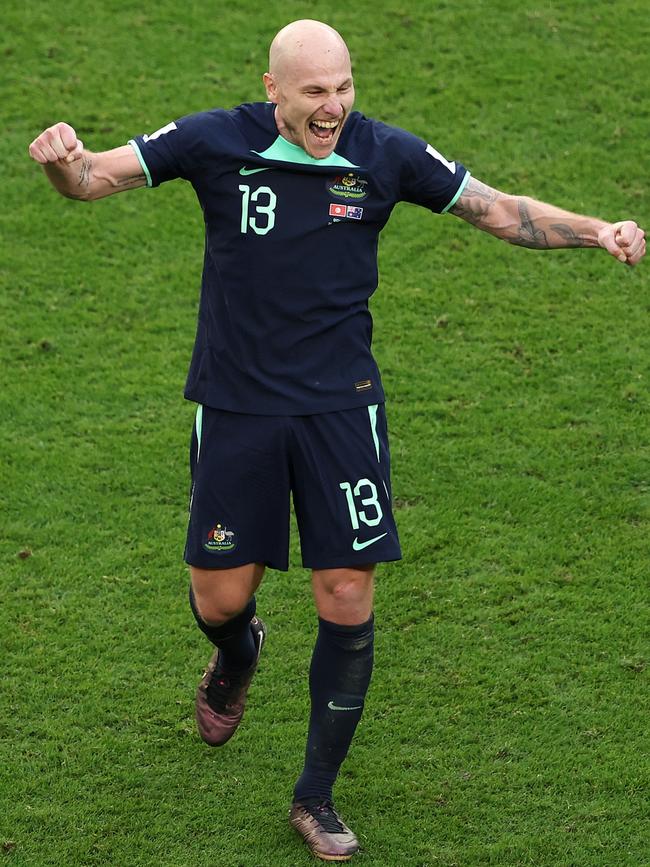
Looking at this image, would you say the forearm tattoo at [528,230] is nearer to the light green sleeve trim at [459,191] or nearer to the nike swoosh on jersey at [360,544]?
the light green sleeve trim at [459,191]

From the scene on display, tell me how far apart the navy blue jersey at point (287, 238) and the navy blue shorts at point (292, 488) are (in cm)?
8

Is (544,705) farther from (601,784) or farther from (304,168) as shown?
(304,168)

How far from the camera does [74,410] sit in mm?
7383

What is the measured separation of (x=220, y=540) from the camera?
16.2 ft

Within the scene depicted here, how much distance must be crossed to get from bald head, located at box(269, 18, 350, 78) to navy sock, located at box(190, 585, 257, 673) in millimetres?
1781

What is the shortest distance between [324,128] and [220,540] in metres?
1.34

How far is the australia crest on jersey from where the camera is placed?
471 centimetres

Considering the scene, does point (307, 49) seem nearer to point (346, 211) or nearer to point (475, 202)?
point (346, 211)

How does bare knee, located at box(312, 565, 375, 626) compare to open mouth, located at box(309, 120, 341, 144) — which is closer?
open mouth, located at box(309, 120, 341, 144)

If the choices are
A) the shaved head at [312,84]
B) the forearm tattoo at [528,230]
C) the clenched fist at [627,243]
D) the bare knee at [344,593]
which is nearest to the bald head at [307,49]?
the shaved head at [312,84]

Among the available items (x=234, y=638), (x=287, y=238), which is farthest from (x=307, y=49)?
(x=234, y=638)

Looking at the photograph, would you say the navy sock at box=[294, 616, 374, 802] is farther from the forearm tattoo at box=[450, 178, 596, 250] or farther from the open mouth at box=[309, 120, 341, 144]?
the open mouth at box=[309, 120, 341, 144]

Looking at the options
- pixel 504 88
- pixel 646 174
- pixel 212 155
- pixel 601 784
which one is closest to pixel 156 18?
pixel 504 88

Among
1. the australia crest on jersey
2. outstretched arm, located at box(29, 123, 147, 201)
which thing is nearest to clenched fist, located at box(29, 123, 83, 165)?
outstretched arm, located at box(29, 123, 147, 201)
